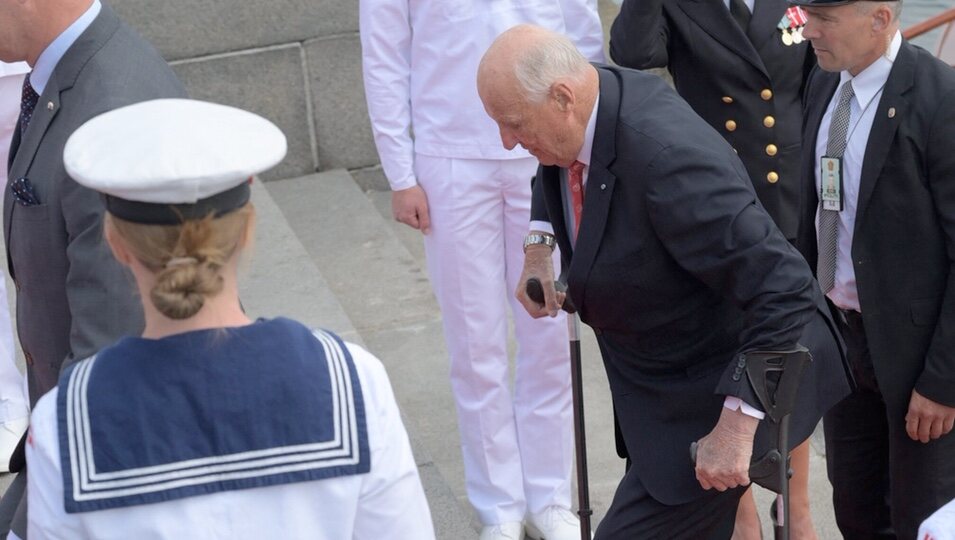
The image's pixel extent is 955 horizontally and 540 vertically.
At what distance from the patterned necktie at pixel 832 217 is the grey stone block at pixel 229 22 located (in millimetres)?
3537

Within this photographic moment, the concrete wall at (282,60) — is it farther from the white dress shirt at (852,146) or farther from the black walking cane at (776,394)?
the black walking cane at (776,394)

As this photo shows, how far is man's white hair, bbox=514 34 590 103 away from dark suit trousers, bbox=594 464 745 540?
3.01ft

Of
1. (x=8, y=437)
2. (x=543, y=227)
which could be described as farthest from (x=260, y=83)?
(x=543, y=227)

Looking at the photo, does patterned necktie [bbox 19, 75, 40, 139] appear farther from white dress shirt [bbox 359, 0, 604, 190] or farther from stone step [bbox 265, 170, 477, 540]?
stone step [bbox 265, 170, 477, 540]

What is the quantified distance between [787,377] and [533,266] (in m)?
0.89

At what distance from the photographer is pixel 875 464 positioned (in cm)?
372

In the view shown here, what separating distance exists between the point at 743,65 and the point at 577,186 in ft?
3.95

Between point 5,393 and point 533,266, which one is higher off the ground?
point 533,266

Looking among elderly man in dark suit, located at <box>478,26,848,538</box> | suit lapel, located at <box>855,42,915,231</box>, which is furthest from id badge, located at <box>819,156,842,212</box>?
elderly man in dark suit, located at <box>478,26,848,538</box>

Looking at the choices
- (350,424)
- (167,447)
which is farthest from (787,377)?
(167,447)

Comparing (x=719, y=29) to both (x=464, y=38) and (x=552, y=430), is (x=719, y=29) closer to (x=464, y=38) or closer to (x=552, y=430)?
(x=464, y=38)

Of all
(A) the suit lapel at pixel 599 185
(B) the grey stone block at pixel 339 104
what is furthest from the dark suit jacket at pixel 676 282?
(B) the grey stone block at pixel 339 104

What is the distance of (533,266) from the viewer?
350 centimetres

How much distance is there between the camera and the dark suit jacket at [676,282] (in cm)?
276
